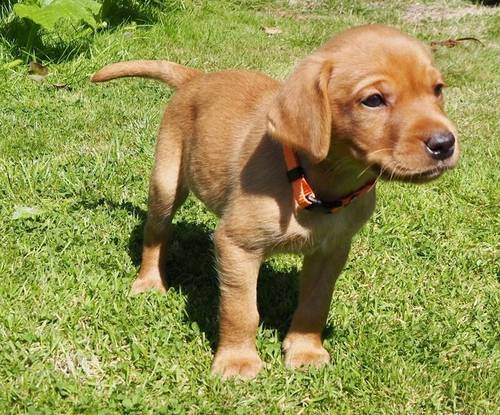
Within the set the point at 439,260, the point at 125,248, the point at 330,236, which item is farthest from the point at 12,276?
the point at 439,260

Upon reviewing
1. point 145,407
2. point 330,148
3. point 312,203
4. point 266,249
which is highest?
point 330,148

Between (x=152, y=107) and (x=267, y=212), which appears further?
(x=152, y=107)

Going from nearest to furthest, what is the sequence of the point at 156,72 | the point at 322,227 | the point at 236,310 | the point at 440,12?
the point at 322,227
the point at 236,310
the point at 156,72
the point at 440,12

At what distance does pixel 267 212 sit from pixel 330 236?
1.04 feet

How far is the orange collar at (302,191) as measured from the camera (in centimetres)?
298

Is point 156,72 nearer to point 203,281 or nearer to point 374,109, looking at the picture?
point 203,281

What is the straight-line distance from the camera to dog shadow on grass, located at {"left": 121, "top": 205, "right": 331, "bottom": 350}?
3.81m

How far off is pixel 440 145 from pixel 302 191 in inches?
23.1

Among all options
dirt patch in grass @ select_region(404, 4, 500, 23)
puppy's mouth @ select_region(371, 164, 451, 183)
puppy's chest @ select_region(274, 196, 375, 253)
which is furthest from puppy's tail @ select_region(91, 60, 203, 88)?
dirt patch in grass @ select_region(404, 4, 500, 23)

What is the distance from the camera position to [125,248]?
14.1 feet

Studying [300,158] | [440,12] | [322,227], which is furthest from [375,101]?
[440,12]

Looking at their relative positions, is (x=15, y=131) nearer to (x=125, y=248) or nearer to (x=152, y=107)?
(x=152, y=107)

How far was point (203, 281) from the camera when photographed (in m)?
4.15

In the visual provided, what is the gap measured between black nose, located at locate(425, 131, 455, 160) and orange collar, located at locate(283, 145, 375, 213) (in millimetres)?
469
